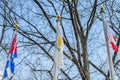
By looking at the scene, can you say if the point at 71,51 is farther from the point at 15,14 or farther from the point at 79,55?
the point at 15,14

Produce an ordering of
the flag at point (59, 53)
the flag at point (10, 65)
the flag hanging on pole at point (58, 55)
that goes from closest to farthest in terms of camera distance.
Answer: the flag hanging on pole at point (58, 55)
the flag at point (59, 53)
the flag at point (10, 65)

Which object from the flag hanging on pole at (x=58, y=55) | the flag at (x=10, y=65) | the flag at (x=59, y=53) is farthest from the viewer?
the flag at (x=10, y=65)

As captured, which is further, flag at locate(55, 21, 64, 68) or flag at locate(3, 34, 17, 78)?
flag at locate(3, 34, 17, 78)

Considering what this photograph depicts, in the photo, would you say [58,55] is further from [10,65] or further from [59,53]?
[10,65]

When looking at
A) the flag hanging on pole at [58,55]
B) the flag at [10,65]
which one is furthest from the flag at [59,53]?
the flag at [10,65]

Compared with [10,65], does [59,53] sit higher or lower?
higher

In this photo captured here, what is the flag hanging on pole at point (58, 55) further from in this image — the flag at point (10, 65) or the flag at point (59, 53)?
the flag at point (10, 65)

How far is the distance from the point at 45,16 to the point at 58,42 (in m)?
5.61

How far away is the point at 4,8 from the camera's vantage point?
16.2 meters

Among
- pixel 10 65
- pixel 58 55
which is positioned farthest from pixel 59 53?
pixel 10 65

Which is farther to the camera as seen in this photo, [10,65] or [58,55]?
[10,65]

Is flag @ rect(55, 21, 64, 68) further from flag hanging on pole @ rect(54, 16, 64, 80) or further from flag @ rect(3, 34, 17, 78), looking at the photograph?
flag @ rect(3, 34, 17, 78)

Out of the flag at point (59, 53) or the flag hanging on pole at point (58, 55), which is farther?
the flag at point (59, 53)

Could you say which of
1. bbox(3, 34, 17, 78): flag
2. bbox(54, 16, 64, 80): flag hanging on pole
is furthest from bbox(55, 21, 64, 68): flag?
bbox(3, 34, 17, 78): flag
